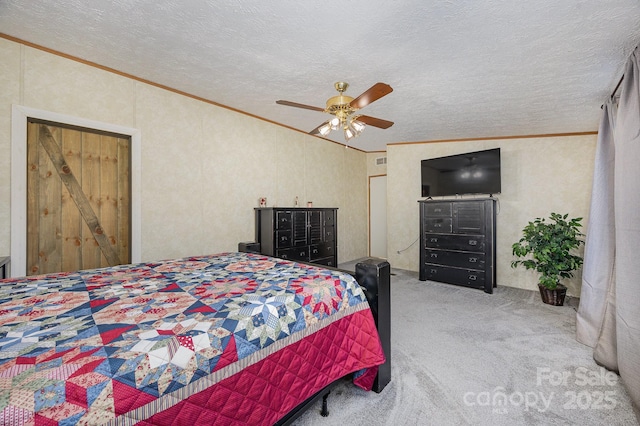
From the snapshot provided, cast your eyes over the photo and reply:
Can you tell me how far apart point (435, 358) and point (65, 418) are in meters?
2.34

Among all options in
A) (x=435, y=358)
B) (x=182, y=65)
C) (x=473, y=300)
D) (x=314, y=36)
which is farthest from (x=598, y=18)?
(x=182, y=65)

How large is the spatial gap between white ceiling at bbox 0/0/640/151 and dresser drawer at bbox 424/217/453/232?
180 centimetres

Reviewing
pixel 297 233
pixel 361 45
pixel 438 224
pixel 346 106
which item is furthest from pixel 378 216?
pixel 361 45

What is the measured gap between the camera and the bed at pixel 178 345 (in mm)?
750

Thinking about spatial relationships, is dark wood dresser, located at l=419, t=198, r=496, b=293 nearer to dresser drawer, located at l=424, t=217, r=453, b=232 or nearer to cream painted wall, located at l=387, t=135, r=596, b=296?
dresser drawer, located at l=424, t=217, r=453, b=232

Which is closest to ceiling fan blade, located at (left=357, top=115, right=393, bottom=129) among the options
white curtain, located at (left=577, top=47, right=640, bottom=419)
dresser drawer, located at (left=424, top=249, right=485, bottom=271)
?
white curtain, located at (left=577, top=47, right=640, bottom=419)

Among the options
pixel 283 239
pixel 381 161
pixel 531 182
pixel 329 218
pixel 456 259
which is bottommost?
pixel 456 259

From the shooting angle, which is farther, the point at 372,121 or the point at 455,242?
the point at 455,242

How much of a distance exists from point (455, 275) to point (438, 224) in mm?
859

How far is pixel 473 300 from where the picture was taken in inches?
Result: 145

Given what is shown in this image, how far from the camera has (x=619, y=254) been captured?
196 cm

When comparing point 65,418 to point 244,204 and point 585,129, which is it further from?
point 585,129

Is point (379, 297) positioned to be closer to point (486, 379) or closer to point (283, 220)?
point (486, 379)

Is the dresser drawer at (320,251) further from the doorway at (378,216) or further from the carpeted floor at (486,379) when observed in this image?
the doorway at (378,216)
